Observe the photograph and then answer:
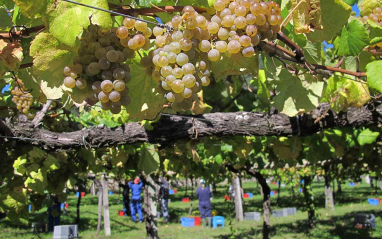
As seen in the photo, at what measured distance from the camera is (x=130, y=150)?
3715 mm

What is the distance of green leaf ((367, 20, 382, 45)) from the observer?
4.57ft

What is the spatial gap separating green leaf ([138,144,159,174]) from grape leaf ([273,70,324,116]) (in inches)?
81.0

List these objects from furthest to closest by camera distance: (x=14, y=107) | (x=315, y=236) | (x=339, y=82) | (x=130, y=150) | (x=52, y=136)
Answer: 1. (x=315, y=236)
2. (x=130, y=150)
3. (x=14, y=107)
4. (x=52, y=136)
5. (x=339, y=82)

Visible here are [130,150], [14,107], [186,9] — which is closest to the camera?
[186,9]

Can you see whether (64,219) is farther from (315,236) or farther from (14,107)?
(14,107)

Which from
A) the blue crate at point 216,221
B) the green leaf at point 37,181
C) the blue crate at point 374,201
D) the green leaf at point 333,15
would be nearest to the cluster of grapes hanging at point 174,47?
the green leaf at point 333,15

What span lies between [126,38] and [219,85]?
2.99 m

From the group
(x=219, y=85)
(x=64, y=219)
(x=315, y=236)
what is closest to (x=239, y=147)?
(x=219, y=85)

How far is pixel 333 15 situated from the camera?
979mm

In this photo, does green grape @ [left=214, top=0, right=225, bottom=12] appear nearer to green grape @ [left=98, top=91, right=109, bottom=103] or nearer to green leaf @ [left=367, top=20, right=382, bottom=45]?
green grape @ [left=98, top=91, right=109, bottom=103]

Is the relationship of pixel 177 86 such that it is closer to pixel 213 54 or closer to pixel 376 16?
pixel 213 54

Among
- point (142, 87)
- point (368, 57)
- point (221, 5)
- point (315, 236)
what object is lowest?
point (315, 236)

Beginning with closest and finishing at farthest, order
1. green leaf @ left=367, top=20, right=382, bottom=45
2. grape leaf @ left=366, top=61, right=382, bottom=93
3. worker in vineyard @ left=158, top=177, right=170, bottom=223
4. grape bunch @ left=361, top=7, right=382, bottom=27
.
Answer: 1. grape leaf @ left=366, top=61, right=382, bottom=93
2. green leaf @ left=367, top=20, right=382, bottom=45
3. grape bunch @ left=361, top=7, right=382, bottom=27
4. worker in vineyard @ left=158, top=177, right=170, bottom=223

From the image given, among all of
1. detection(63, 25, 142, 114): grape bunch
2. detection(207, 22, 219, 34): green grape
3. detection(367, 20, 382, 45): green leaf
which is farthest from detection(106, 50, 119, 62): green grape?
detection(367, 20, 382, 45): green leaf
